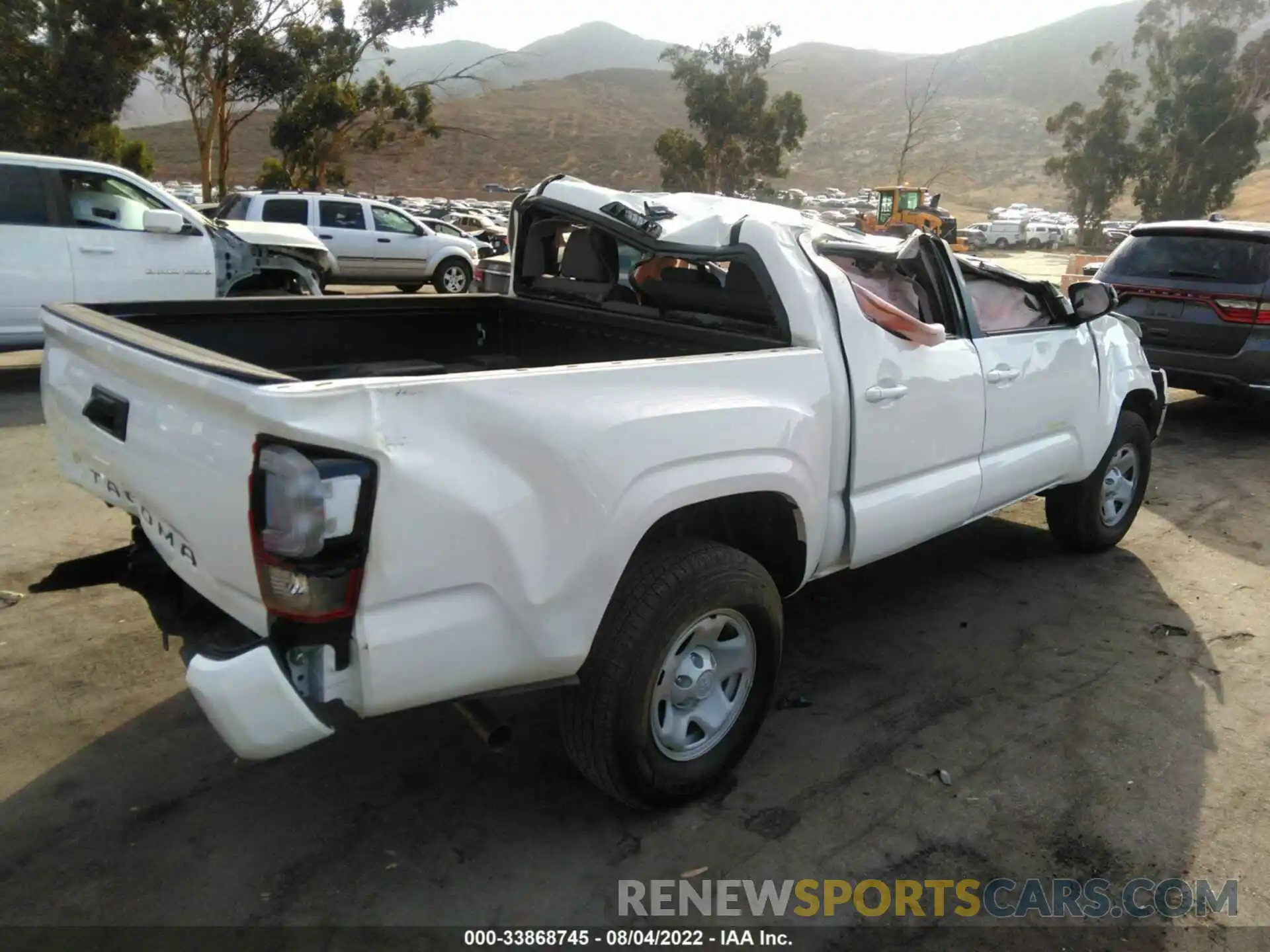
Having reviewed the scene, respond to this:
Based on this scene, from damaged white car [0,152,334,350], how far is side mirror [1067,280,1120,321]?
22.2 ft

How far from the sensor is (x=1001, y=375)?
161 inches

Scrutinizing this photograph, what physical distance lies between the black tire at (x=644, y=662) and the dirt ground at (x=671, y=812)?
0.18 m

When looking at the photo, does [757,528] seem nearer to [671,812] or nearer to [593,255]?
[671,812]

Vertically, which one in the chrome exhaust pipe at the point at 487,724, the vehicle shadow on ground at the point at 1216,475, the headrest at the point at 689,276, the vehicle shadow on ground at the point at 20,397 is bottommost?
the vehicle shadow on ground at the point at 20,397

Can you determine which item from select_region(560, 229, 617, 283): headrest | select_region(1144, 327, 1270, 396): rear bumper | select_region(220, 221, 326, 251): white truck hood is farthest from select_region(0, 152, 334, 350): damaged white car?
select_region(1144, 327, 1270, 396): rear bumper

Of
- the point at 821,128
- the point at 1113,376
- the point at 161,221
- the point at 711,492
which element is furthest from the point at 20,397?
the point at 821,128

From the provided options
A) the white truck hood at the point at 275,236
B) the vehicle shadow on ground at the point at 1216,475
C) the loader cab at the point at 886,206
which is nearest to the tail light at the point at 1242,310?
the vehicle shadow on ground at the point at 1216,475

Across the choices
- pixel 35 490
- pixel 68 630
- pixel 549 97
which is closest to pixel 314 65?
pixel 35 490

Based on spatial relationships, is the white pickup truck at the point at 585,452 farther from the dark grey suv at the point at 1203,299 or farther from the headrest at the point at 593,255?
the dark grey suv at the point at 1203,299

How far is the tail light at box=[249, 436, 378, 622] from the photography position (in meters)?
2.11

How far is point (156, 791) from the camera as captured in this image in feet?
9.86

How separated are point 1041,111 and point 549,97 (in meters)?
61.3

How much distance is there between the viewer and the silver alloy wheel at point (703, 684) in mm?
2887

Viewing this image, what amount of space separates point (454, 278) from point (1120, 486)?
1399cm
